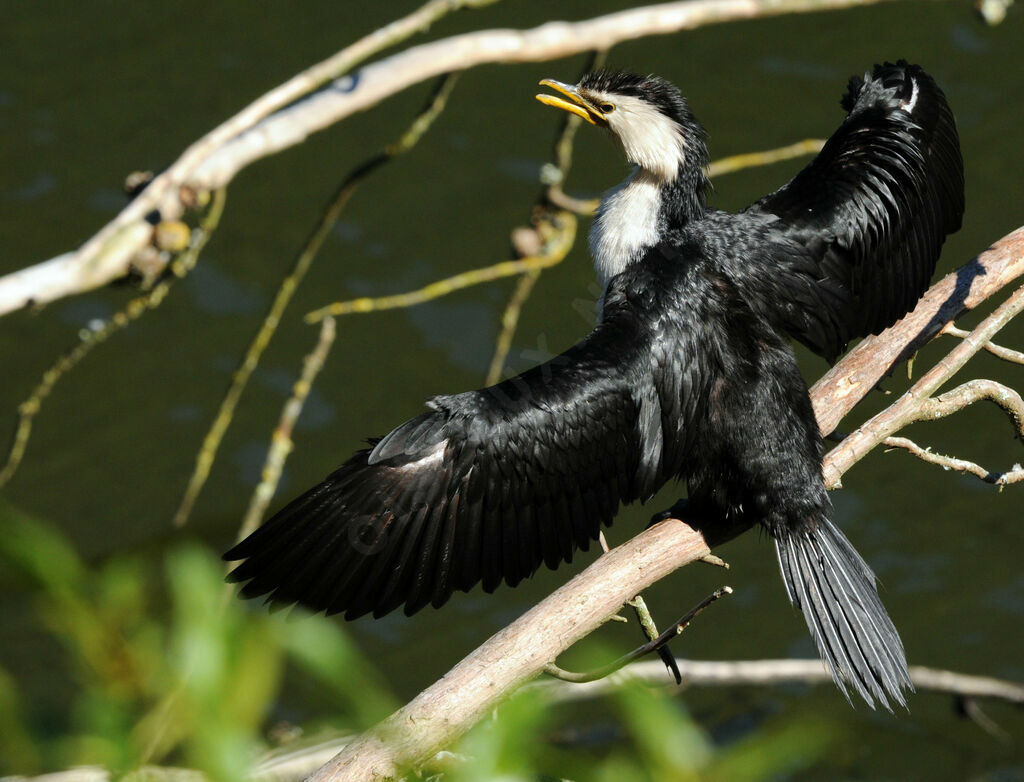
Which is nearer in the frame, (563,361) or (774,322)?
(563,361)

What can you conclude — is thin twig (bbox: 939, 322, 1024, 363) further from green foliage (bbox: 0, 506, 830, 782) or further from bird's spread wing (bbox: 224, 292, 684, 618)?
green foliage (bbox: 0, 506, 830, 782)

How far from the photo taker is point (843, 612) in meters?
2.88

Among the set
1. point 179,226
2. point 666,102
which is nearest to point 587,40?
point 666,102

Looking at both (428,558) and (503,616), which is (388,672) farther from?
(428,558)

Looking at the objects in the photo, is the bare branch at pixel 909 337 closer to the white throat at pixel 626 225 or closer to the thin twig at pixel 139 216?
the white throat at pixel 626 225

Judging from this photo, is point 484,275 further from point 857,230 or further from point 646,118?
point 857,230

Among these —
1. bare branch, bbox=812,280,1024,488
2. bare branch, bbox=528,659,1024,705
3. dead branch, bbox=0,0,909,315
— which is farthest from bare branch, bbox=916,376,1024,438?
dead branch, bbox=0,0,909,315

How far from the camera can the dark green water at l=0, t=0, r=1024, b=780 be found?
5539mm

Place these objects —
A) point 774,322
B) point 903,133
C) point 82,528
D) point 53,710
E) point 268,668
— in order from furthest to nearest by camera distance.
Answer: point 82,528 < point 53,710 < point 903,133 < point 774,322 < point 268,668

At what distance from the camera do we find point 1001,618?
5.56 m

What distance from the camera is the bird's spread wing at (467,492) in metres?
2.73

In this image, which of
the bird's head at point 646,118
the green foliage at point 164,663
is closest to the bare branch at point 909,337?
the bird's head at point 646,118

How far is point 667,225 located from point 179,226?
1374 millimetres

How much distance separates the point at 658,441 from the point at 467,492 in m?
0.45
